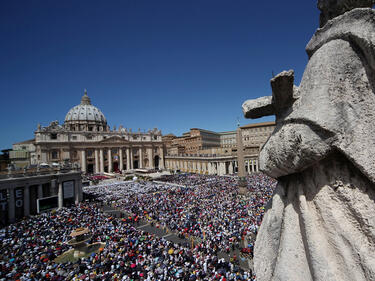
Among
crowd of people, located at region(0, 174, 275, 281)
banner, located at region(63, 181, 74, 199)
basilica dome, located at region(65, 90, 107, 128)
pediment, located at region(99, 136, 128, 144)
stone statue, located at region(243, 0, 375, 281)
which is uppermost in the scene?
basilica dome, located at region(65, 90, 107, 128)

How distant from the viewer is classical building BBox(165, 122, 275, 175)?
47781 mm

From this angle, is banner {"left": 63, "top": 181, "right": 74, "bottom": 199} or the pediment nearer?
banner {"left": 63, "top": 181, "right": 74, "bottom": 199}

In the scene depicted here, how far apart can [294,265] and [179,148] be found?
81.5 metres

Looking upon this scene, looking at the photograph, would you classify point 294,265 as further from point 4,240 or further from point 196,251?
point 4,240

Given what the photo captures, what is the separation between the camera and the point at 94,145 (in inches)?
2422

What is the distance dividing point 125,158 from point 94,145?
1104 cm

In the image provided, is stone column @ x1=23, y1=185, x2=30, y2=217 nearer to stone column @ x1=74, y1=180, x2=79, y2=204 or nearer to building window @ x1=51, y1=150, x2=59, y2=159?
stone column @ x1=74, y1=180, x2=79, y2=204

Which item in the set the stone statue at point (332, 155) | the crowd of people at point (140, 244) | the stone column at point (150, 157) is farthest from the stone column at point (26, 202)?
the stone column at point (150, 157)

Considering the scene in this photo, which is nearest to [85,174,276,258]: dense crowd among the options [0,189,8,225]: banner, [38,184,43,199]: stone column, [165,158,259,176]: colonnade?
[38,184,43,199]: stone column

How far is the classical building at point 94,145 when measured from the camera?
54.2 meters

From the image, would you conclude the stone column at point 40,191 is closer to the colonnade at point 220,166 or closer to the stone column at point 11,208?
the stone column at point 11,208

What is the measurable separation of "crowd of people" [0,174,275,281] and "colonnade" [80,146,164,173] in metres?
43.5

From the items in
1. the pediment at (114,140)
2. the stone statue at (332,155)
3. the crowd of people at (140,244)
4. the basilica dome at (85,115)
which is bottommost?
the crowd of people at (140,244)

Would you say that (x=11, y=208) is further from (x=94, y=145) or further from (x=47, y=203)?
(x=94, y=145)
